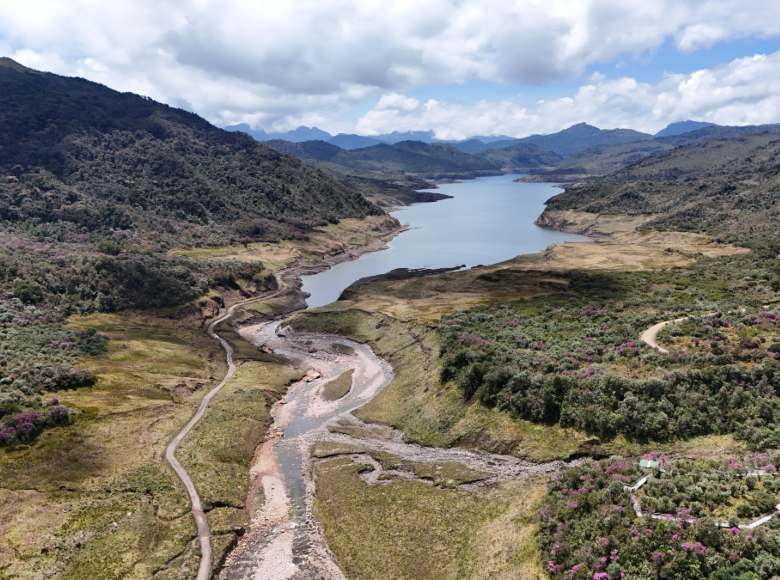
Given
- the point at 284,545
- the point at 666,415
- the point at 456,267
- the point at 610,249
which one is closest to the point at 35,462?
the point at 284,545

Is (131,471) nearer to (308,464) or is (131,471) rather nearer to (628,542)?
(308,464)

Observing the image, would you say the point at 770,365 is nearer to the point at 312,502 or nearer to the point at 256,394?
the point at 312,502

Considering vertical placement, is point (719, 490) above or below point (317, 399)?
above

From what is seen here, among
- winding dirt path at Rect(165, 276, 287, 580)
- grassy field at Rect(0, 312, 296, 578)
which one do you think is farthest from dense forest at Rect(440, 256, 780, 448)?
winding dirt path at Rect(165, 276, 287, 580)

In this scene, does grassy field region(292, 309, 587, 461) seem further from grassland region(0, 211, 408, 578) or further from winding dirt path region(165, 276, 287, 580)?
winding dirt path region(165, 276, 287, 580)

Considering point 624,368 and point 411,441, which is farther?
point 411,441

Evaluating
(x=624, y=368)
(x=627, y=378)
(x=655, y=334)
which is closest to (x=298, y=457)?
(x=627, y=378)
